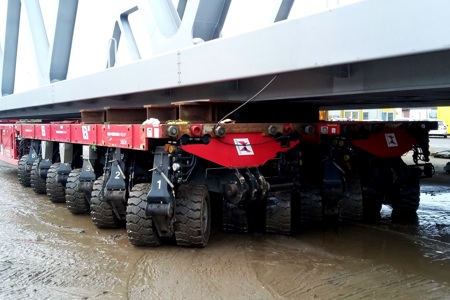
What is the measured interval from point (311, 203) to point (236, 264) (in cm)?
190

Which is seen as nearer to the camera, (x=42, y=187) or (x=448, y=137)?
(x=42, y=187)

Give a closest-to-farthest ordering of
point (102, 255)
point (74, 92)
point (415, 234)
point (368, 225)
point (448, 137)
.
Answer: point (102, 255)
point (415, 234)
point (368, 225)
point (74, 92)
point (448, 137)

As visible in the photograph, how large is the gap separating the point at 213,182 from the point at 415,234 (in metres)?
2.80

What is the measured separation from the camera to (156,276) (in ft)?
14.8

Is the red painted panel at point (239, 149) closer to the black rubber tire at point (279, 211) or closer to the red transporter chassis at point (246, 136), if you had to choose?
the red transporter chassis at point (246, 136)

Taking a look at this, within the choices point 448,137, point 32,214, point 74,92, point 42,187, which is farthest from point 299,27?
point 448,137

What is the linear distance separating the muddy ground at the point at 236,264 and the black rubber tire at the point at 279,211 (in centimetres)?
14

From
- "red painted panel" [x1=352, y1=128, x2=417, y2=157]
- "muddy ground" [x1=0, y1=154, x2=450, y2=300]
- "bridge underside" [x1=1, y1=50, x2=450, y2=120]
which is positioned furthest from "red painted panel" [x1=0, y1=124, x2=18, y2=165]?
"red painted panel" [x1=352, y1=128, x2=417, y2=157]

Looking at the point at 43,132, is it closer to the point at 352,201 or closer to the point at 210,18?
the point at 210,18

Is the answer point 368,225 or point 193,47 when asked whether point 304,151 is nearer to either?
point 368,225

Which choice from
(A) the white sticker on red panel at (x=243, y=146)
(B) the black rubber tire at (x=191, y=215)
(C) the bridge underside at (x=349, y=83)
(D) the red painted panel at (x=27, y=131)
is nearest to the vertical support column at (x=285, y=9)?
(C) the bridge underside at (x=349, y=83)

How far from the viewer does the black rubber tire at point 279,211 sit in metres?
5.84

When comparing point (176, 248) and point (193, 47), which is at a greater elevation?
point (193, 47)

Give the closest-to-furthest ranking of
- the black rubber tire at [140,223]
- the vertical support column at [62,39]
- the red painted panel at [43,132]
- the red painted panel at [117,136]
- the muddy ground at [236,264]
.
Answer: the muddy ground at [236,264] < the black rubber tire at [140,223] < the red painted panel at [117,136] < the red painted panel at [43,132] < the vertical support column at [62,39]
